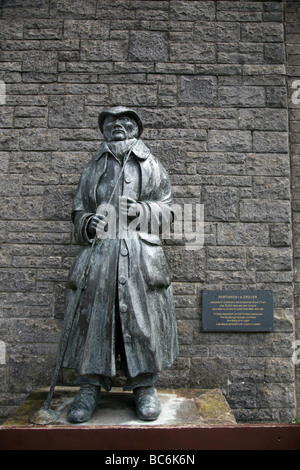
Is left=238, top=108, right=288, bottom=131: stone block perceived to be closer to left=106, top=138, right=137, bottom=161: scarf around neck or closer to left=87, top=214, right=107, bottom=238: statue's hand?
left=106, top=138, right=137, bottom=161: scarf around neck

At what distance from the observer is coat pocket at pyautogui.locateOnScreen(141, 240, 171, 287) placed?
2.90m

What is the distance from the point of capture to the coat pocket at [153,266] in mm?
2902

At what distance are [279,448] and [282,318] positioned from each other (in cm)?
161

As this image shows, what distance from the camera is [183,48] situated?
14.4ft

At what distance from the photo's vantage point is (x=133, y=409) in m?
3.05

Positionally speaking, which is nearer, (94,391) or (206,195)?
(94,391)

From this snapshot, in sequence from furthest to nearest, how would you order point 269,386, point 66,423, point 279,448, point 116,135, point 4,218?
point 4,218
point 269,386
point 116,135
point 66,423
point 279,448

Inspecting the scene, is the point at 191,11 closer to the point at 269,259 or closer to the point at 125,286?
the point at 269,259

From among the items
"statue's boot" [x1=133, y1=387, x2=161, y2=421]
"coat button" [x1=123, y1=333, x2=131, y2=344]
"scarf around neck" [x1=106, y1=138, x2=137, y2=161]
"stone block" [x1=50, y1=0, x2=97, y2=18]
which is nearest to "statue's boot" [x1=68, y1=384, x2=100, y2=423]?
"statue's boot" [x1=133, y1=387, x2=161, y2=421]

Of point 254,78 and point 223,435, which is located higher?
point 254,78

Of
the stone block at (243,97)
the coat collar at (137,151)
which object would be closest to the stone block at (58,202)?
the coat collar at (137,151)

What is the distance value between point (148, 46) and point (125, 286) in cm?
284

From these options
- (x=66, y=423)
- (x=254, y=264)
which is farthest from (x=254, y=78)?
(x=66, y=423)

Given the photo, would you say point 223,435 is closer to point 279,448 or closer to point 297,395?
point 279,448
